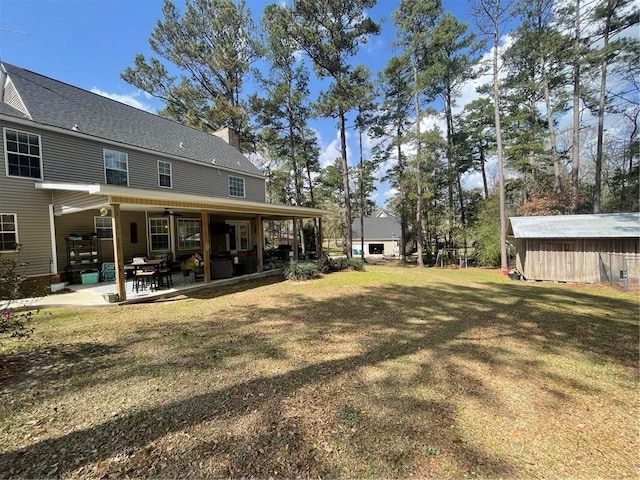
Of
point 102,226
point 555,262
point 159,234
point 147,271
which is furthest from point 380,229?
point 147,271

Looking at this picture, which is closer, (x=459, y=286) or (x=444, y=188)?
(x=459, y=286)

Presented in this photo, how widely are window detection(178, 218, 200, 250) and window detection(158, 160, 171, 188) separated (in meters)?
1.79

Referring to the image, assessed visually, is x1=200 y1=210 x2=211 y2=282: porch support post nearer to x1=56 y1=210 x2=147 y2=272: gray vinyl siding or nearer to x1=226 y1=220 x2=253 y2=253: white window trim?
x1=56 y1=210 x2=147 y2=272: gray vinyl siding

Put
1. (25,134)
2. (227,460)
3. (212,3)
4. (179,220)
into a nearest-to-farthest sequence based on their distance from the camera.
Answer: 1. (227,460)
2. (25,134)
3. (179,220)
4. (212,3)

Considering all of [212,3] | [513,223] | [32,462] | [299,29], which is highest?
[212,3]

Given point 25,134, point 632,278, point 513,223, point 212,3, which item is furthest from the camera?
point 212,3

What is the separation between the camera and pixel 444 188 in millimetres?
23453

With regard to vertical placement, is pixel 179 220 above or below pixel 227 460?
above

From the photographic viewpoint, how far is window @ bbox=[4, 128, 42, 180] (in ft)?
28.0

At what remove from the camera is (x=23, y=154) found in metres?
8.80

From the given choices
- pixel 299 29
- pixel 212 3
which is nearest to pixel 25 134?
pixel 299 29

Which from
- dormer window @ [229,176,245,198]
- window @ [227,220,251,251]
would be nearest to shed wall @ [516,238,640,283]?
window @ [227,220,251,251]

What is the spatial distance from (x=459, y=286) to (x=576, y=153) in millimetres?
14657

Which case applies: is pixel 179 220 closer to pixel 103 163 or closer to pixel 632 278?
pixel 103 163
